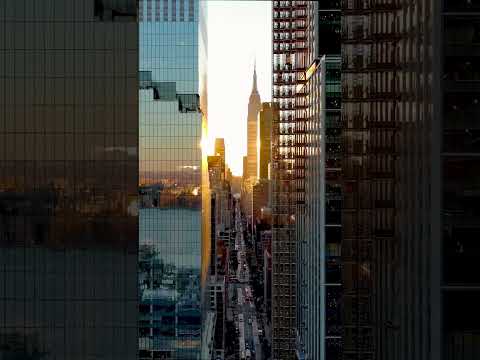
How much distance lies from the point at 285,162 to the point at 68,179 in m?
56.3

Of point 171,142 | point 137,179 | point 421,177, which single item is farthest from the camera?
point 171,142

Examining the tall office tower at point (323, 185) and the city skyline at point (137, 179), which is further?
the tall office tower at point (323, 185)

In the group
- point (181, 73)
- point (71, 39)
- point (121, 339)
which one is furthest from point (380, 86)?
point (181, 73)

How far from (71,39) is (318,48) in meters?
40.2

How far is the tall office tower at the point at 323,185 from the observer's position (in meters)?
61.2

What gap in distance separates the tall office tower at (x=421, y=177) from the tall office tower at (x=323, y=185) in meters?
28.7

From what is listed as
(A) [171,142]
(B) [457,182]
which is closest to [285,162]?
(A) [171,142]

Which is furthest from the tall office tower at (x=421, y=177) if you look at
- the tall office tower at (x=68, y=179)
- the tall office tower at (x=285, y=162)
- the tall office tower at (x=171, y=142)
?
the tall office tower at (x=171, y=142)

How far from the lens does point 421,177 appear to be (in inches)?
858

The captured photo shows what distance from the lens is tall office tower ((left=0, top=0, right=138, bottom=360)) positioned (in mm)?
28516

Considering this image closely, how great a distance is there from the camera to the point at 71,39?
1123 inches

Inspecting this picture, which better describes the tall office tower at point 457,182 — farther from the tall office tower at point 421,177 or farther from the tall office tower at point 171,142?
the tall office tower at point 171,142

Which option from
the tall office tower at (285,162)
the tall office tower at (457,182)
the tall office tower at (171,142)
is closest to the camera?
the tall office tower at (457,182)

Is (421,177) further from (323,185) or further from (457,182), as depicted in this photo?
(323,185)
